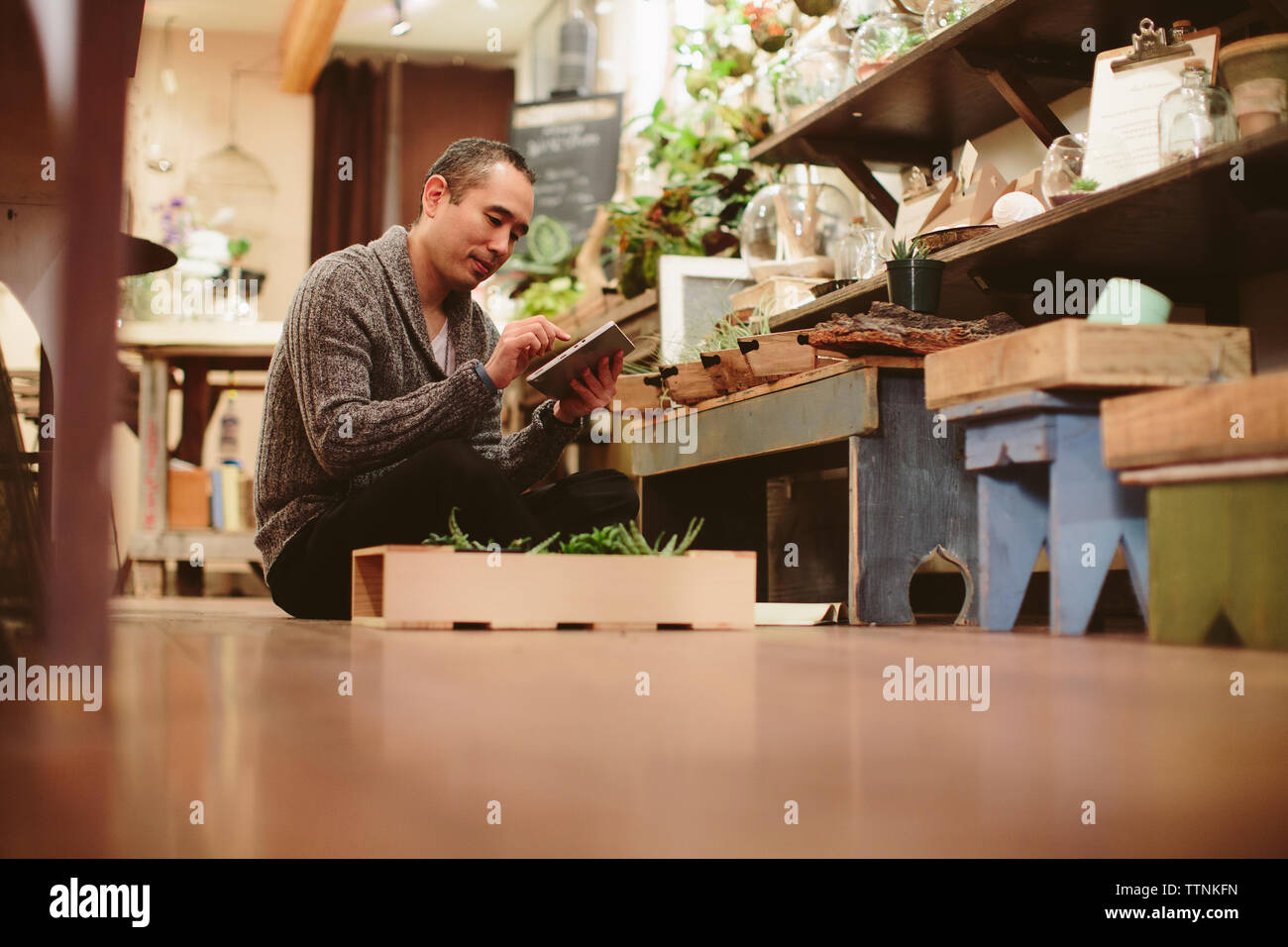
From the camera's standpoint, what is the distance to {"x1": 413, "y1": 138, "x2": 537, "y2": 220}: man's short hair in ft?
7.72

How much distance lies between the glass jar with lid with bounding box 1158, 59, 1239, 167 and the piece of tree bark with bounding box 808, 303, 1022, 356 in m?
0.38

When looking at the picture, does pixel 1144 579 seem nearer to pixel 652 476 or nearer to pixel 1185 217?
pixel 1185 217

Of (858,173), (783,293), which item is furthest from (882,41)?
(783,293)

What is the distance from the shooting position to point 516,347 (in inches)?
80.7

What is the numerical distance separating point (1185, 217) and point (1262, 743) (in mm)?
1240

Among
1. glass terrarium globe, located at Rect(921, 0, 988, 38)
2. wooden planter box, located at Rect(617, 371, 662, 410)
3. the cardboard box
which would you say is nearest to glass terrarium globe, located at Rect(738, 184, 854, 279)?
wooden planter box, located at Rect(617, 371, 662, 410)

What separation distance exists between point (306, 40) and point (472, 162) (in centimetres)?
443

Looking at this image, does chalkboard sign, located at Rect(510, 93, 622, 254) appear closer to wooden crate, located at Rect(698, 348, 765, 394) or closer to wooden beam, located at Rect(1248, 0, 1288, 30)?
wooden crate, located at Rect(698, 348, 765, 394)

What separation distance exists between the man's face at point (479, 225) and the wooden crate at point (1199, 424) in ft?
4.05

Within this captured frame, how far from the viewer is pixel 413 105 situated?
715 centimetres

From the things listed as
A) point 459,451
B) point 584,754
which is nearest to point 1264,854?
point 584,754

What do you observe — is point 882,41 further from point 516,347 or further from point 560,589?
point 560,589

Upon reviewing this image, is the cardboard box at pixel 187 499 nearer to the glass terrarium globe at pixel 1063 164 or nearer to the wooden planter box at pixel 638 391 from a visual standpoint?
the wooden planter box at pixel 638 391

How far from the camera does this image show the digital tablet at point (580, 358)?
2061 millimetres
